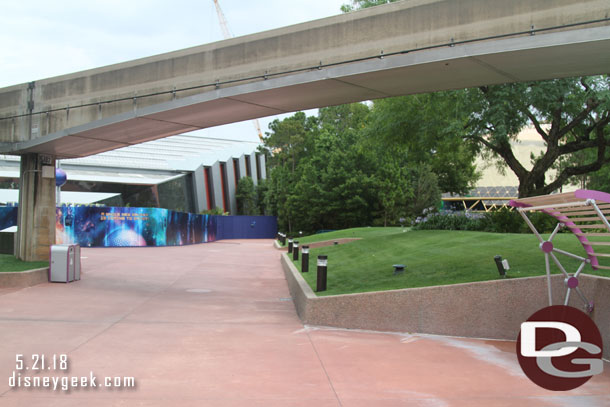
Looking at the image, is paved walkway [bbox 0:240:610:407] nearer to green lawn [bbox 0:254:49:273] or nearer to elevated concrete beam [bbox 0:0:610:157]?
green lawn [bbox 0:254:49:273]

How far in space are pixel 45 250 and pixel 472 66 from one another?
44.6 ft

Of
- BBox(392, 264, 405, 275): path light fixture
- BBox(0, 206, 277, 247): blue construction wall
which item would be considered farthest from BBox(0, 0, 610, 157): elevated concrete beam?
BBox(0, 206, 277, 247): blue construction wall

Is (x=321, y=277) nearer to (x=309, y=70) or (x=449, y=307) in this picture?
(x=449, y=307)

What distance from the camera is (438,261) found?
42.4 feet

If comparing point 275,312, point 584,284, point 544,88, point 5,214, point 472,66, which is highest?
point 544,88

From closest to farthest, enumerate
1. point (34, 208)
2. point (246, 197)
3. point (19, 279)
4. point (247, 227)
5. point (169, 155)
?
point (19, 279) < point (34, 208) < point (169, 155) < point (247, 227) < point (246, 197)

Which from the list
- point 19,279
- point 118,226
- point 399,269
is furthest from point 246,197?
point 399,269

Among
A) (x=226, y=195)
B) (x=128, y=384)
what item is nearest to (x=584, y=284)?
(x=128, y=384)

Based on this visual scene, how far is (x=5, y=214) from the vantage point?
28141mm

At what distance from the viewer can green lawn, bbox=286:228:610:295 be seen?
1034 centimetres

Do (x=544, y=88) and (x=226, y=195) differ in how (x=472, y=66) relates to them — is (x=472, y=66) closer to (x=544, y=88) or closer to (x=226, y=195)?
(x=544, y=88)

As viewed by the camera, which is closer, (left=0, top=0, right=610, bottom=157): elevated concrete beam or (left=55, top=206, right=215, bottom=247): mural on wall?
(left=0, top=0, right=610, bottom=157): elevated concrete beam

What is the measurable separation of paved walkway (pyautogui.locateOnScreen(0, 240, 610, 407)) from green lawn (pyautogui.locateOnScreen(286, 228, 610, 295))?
1673 mm

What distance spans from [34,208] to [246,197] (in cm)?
4977
